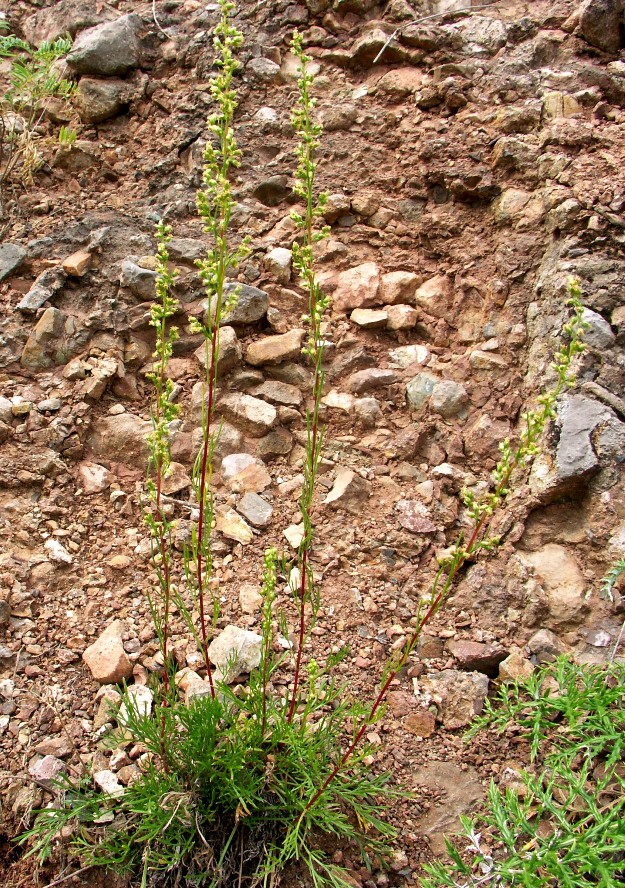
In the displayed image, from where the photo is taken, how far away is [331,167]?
15.6 feet

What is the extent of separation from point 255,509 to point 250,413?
59cm

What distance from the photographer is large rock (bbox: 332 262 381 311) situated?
170 inches

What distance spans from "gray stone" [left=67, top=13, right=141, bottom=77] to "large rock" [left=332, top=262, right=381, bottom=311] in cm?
254

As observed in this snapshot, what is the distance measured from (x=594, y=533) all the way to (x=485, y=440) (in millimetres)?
802

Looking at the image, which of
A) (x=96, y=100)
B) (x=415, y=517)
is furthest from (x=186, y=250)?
(x=415, y=517)

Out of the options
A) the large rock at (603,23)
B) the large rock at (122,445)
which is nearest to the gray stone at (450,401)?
the large rock at (122,445)

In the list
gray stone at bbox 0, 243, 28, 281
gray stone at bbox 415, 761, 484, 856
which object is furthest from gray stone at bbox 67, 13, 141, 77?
gray stone at bbox 415, 761, 484, 856

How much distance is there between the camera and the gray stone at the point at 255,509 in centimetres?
366

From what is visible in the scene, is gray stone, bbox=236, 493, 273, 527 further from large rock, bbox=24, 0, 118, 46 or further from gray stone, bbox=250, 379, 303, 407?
large rock, bbox=24, 0, 118, 46

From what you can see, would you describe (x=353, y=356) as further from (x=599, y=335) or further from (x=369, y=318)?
(x=599, y=335)

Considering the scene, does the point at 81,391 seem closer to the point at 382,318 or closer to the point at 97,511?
the point at 97,511

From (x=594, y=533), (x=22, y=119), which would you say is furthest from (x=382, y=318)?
(x=22, y=119)

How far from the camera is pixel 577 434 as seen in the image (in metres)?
3.36

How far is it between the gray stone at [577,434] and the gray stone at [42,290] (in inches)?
116
